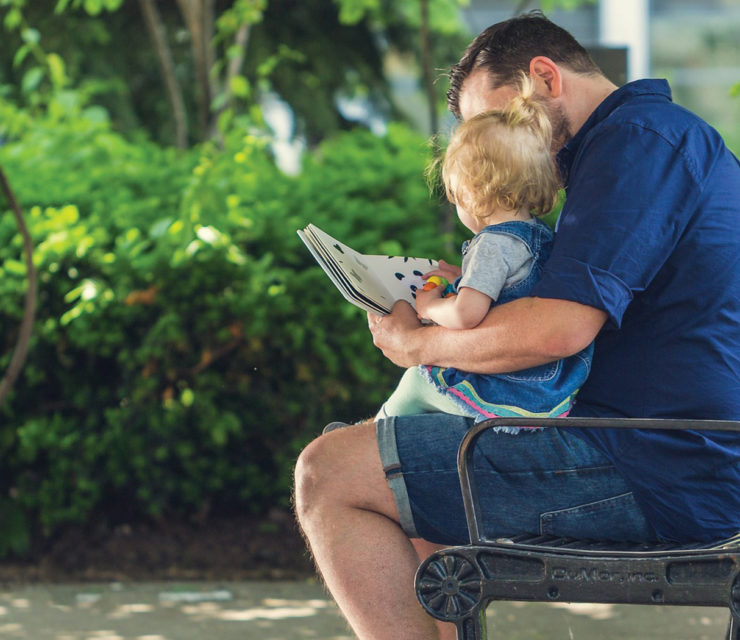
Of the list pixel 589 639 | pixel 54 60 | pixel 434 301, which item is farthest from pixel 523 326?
pixel 54 60

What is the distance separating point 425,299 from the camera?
2.46 metres

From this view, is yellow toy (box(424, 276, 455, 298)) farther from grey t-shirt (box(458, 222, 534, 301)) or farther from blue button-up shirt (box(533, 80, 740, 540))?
blue button-up shirt (box(533, 80, 740, 540))

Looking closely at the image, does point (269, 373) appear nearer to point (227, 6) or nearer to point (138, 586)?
point (138, 586)

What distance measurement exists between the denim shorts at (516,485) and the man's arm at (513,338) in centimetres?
14

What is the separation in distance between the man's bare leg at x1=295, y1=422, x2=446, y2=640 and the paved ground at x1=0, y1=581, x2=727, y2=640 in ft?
5.23

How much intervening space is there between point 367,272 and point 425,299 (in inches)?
5.2

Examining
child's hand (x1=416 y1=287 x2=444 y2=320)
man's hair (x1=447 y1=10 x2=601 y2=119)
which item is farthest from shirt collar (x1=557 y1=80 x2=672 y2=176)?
child's hand (x1=416 y1=287 x2=444 y2=320)

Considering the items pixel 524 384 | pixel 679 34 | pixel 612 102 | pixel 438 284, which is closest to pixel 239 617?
pixel 438 284

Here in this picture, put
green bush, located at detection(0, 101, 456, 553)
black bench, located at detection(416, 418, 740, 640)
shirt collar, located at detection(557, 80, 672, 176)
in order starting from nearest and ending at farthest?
black bench, located at detection(416, 418, 740, 640)
shirt collar, located at detection(557, 80, 672, 176)
green bush, located at detection(0, 101, 456, 553)

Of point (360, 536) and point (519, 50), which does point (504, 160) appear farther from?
point (360, 536)

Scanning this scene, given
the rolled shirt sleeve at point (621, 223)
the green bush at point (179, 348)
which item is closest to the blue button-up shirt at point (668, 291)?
the rolled shirt sleeve at point (621, 223)

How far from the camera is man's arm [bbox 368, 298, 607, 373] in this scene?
7.12 ft

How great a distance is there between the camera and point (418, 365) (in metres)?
2.45

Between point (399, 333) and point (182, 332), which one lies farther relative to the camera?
point (182, 332)
